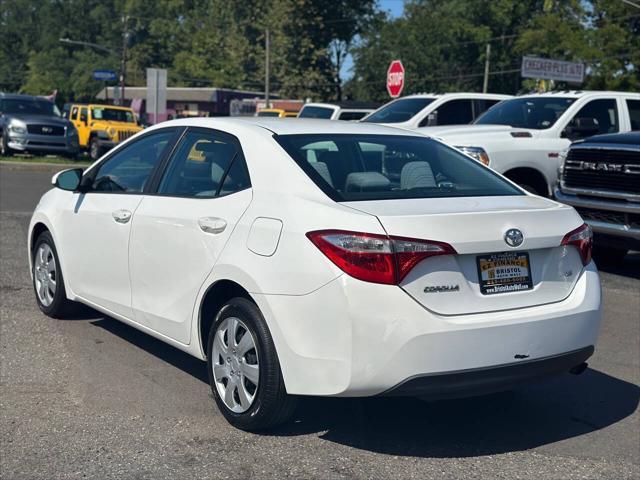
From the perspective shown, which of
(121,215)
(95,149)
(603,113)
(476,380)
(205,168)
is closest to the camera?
(476,380)

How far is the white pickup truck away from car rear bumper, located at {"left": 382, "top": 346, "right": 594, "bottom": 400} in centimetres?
680

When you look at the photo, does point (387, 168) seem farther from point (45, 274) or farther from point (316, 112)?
point (316, 112)

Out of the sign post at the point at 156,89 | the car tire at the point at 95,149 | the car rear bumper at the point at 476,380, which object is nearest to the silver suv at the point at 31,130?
the sign post at the point at 156,89

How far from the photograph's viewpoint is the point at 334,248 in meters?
4.25

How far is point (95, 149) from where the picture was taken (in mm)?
31594

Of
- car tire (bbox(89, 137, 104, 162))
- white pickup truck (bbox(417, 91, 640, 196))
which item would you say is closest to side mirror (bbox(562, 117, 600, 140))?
white pickup truck (bbox(417, 91, 640, 196))

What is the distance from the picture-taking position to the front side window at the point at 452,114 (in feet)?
52.3

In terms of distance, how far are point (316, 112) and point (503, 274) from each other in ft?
67.2

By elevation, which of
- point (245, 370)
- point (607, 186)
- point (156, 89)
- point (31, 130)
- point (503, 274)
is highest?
point (156, 89)

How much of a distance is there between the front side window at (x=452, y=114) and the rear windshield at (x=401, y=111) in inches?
9.7

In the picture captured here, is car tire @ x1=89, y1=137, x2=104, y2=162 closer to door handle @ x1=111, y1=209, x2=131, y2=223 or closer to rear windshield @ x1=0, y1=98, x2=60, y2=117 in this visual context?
rear windshield @ x1=0, y1=98, x2=60, y2=117

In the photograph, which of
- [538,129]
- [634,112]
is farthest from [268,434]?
[634,112]

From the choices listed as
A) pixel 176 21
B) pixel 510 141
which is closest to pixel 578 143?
pixel 510 141

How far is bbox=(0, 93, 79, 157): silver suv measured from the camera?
25766 mm
